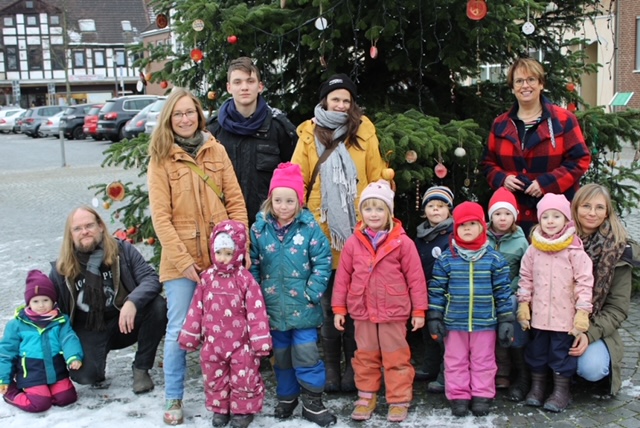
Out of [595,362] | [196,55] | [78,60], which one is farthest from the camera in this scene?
[78,60]

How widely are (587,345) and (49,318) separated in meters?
3.52

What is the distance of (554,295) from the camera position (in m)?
4.49

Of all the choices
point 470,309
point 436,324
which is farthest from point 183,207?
point 470,309

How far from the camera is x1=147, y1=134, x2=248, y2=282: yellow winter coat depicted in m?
4.51

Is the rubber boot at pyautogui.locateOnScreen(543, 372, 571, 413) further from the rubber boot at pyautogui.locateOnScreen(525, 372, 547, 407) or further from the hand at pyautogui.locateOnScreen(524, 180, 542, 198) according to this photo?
the hand at pyautogui.locateOnScreen(524, 180, 542, 198)

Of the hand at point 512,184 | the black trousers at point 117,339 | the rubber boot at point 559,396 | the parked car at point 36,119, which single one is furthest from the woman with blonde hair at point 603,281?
the parked car at point 36,119

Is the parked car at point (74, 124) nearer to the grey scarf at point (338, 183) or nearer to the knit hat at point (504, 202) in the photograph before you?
the grey scarf at point (338, 183)

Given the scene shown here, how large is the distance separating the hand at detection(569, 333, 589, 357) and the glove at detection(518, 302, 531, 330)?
0.29m

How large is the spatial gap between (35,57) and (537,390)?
69.8m

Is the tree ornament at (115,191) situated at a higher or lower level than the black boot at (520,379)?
higher

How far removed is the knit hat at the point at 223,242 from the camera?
A: 430 cm

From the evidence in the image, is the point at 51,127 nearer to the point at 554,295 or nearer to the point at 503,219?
the point at 503,219

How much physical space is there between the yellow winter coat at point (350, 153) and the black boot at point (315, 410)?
88cm

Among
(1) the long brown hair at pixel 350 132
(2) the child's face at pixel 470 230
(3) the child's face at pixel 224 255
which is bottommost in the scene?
(3) the child's face at pixel 224 255
